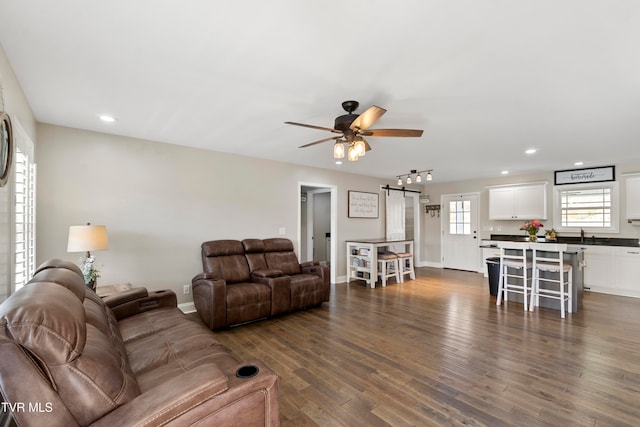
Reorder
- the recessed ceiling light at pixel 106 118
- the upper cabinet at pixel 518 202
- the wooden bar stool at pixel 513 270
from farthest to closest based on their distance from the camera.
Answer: the upper cabinet at pixel 518 202, the wooden bar stool at pixel 513 270, the recessed ceiling light at pixel 106 118

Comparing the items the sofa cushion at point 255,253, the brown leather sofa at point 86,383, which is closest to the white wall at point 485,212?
the sofa cushion at point 255,253

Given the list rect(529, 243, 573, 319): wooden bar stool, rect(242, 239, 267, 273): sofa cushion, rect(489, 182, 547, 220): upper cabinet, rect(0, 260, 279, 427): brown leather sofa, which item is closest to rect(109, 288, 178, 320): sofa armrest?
rect(0, 260, 279, 427): brown leather sofa

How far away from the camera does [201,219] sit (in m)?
4.31

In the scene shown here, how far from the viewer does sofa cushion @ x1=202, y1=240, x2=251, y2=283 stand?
409 cm

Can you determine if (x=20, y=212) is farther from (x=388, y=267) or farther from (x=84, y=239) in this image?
(x=388, y=267)

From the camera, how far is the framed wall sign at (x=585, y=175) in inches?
217

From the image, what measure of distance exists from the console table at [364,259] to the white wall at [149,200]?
1.80 metres

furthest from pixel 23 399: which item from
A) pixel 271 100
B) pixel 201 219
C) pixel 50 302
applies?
pixel 201 219

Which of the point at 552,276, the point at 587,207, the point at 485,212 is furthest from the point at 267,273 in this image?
the point at 587,207

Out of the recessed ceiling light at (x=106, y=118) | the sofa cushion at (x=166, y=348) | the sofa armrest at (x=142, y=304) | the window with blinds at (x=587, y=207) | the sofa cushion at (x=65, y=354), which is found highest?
the recessed ceiling light at (x=106, y=118)

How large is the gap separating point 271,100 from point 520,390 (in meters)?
3.17

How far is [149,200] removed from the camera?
3865 millimetres

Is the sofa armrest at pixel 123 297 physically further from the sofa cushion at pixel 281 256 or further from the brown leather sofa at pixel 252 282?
the sofa cushion at pixel 281 256

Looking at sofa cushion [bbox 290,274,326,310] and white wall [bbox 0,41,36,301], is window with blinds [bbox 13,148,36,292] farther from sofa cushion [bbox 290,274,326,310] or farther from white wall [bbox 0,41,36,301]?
sofa cushion [bbox 290,274,326,310]
